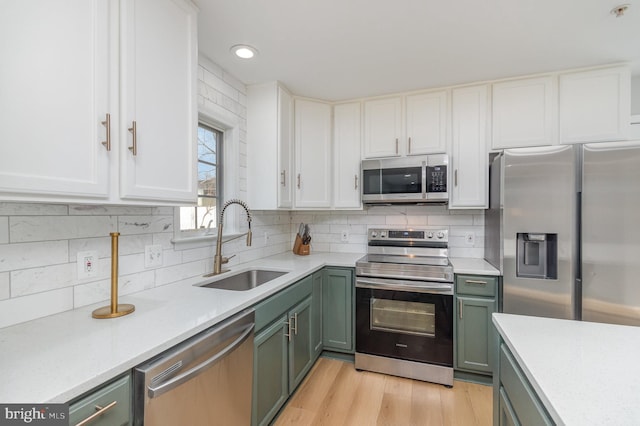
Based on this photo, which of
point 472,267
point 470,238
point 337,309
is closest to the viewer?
point 472,267

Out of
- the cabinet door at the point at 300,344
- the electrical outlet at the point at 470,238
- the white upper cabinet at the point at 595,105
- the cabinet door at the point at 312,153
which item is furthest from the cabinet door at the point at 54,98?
the white upper cabinet at the point at 595,105

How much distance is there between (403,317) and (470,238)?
104cm

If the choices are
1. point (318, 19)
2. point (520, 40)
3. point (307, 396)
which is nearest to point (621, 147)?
point (520, 40)

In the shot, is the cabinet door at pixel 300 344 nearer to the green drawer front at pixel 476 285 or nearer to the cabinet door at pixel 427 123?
the green drawer front at pixel 476 285

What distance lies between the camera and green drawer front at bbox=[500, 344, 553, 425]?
2.64ft

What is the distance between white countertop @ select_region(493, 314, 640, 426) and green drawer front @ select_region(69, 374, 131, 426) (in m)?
1.14

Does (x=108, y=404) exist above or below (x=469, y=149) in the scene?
below

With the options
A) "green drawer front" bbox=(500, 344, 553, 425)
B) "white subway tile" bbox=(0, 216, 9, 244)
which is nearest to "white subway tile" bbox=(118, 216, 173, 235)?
"white subway tile" bbox=(0, 216, 9, 244)

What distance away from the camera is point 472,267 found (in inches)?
90.3

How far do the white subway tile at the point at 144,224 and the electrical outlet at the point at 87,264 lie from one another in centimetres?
18

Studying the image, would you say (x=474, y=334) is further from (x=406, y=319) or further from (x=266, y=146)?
(x=266, y=146)

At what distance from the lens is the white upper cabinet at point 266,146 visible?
2.45 metres

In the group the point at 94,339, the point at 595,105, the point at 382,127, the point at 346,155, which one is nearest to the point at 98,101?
the point at 94,339

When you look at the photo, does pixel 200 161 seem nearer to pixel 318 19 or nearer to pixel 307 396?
pixel 318 19
